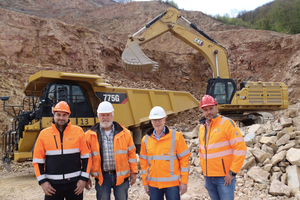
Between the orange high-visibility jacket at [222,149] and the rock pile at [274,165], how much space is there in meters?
1.71

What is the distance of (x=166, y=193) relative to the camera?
8.03 ft

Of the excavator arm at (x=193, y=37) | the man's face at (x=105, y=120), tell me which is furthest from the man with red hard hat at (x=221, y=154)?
the excavator arm at (x=193, y=37)

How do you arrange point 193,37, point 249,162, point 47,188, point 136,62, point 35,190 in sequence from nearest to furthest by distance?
point 47,188 → point 249,162 → point 35,190 → point 136,62 → point 193,37

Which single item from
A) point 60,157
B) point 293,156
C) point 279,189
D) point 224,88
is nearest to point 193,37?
point 224,88

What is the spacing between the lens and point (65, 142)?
238cm

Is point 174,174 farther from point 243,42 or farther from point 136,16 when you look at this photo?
point 136,16

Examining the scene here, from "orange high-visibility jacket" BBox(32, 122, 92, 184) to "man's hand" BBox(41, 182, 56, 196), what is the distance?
0.04 meters

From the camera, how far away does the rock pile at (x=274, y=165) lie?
3.71 m

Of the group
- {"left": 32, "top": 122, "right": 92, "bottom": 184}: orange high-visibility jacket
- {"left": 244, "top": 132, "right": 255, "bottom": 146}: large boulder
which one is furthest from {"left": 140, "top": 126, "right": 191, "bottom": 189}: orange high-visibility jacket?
{"left": 244, "top": 132, "right": 255, "bottom": 146}: large boulder

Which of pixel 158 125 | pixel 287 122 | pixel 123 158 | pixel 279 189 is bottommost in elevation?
pixel 279 189

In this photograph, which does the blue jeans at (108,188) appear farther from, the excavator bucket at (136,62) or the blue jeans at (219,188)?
the excavator bucket at (136,62)

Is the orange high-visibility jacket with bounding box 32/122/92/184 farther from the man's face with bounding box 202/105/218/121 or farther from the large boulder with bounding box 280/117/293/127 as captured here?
Result: the large boulder with bounding box 280/117/293/127

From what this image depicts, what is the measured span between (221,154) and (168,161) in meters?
0.59

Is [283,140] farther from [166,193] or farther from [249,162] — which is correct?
[166,193]
